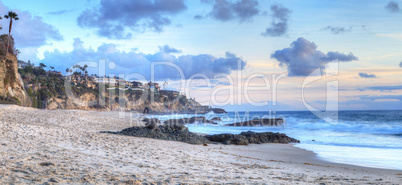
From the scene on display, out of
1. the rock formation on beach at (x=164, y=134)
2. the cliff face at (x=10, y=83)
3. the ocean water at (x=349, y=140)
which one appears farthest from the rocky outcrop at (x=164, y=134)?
the cliff face at (x=10, y=83)

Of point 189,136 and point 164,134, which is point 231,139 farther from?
point 164,134

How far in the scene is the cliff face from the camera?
35062mm

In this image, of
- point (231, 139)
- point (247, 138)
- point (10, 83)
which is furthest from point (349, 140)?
point (10, 83)

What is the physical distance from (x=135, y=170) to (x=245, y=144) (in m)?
11.8

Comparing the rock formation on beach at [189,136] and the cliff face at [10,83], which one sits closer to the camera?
the rock formation on beach at [189,136]

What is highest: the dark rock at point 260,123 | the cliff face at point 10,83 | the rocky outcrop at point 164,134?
the cliff face at point 10,83

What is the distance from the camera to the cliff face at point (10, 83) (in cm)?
3506

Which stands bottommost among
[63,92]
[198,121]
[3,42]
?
[198,121]

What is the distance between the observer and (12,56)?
4225cm

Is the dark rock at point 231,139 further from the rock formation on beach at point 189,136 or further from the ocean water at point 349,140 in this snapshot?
the ocean water at point 349,140

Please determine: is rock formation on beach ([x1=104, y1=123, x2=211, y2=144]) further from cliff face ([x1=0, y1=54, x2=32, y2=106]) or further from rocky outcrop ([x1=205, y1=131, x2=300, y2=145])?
cliff face ([x1=0, y1=54, x2=32, y2=106])

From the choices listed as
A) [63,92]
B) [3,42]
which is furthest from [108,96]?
[3,42]

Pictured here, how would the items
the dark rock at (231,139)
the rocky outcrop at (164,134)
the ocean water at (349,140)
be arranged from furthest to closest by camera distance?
the dark rock at (231,139) < the rocky outcrop at (164,134) < the ocean water at (349,140)

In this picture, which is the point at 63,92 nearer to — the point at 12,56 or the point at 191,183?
the point at 12,56
